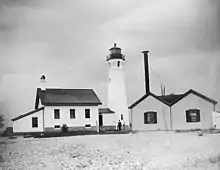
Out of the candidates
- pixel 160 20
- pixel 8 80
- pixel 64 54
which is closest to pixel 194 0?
pixel 160 20

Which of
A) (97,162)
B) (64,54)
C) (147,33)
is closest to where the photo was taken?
(97,162)

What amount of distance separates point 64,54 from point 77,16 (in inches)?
9.9

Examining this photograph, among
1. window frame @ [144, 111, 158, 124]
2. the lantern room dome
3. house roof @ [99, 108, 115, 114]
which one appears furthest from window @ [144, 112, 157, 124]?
the lantern room dome

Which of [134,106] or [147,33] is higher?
[147,33]

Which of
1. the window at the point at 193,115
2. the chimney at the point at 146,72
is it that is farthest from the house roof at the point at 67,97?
the window at the point at 193,115

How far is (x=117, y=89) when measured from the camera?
7.44ft

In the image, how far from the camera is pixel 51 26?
2.26 meters

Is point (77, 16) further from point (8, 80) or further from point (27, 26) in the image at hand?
point (8, 80)

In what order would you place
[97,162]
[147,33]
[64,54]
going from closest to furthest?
[97,162]
[64,54]
[147,33]

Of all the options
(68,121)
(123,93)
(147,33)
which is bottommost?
(68,121)

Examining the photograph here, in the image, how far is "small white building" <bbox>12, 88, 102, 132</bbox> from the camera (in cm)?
209

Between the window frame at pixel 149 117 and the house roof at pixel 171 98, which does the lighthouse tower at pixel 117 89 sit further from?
the house roof at pixel 171 98

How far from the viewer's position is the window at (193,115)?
240 cm

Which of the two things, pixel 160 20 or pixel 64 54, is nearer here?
pixel 64 54
